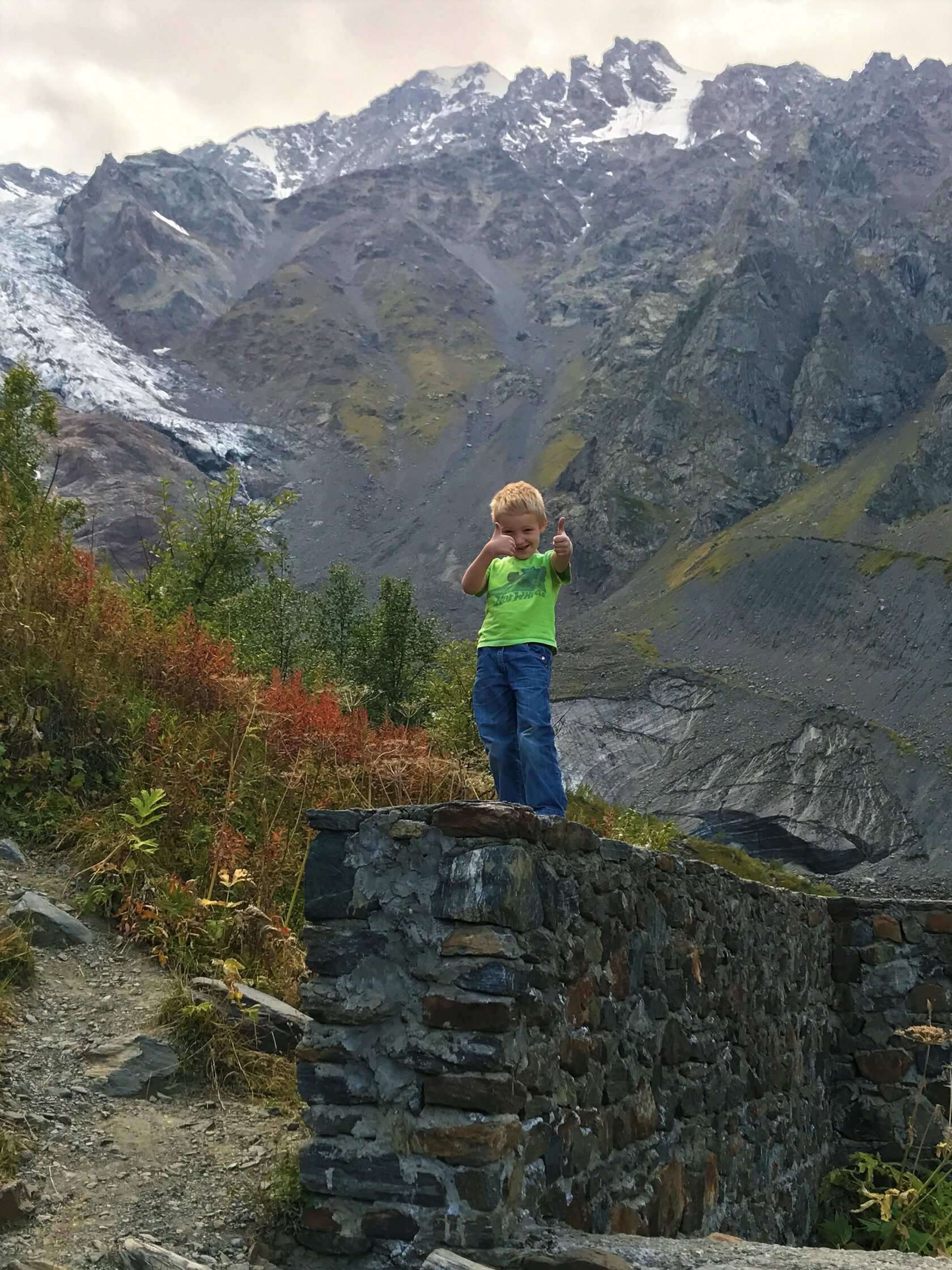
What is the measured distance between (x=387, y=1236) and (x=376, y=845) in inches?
45.8

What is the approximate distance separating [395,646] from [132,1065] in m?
20.0

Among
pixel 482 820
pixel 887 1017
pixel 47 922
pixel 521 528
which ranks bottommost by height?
pixel 887 1017

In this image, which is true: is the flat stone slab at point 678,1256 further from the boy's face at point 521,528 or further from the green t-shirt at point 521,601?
the boy's face at point 521,528

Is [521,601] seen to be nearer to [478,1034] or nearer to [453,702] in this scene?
[478,1034]

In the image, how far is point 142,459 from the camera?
11162 cm

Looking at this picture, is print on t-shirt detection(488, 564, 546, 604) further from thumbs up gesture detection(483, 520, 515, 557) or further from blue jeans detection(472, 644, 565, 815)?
blue jeans detection(472, 644, 565, 815)

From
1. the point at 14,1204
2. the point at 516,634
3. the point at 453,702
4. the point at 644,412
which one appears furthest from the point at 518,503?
the point at 644,412

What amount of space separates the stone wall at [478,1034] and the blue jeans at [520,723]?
1.87ft

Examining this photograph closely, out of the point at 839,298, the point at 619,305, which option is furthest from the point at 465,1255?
the point at 619,305

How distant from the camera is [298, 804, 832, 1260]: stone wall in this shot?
324 cm

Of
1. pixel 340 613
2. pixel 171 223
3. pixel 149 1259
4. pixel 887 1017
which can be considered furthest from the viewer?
pixel 171 223

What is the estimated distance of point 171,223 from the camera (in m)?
182

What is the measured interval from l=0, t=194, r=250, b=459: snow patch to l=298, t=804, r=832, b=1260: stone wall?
410ft

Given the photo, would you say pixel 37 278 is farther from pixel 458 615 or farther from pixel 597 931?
pixel 597 931
